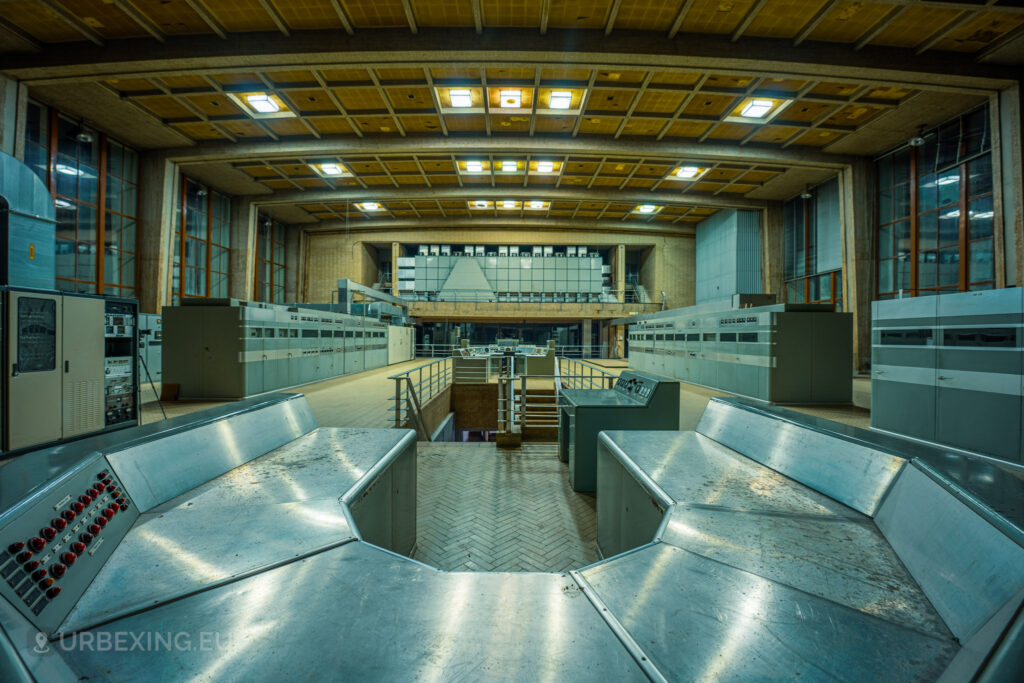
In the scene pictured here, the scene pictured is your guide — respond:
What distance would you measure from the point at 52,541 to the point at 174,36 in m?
14.8

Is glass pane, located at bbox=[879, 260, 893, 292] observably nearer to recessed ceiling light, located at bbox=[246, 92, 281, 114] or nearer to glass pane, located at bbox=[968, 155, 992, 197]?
glass pane, located at bbox=[968, 155, 992, 197]

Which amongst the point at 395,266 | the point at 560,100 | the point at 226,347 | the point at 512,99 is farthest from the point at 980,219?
the point at 395,266

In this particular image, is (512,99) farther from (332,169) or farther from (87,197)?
(87,197)

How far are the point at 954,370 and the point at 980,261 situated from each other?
11051 mm

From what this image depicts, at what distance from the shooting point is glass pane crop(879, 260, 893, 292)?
15.5 m

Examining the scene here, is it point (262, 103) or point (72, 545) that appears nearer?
point (72, 545)

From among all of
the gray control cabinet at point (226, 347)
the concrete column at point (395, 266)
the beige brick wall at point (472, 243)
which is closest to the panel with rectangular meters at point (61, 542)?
the gray control cabinet at point (226, 347)

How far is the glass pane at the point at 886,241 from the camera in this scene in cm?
1560

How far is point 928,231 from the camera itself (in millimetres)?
14258

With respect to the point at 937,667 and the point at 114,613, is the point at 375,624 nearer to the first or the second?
the point at 114,613

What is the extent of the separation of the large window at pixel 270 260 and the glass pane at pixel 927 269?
1175 inches

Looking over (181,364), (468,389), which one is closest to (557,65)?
(468,389)

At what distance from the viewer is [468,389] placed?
13.7m

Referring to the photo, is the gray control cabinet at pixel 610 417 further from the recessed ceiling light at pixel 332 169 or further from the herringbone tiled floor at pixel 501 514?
the recessed ceiling light at pixel 332 169
